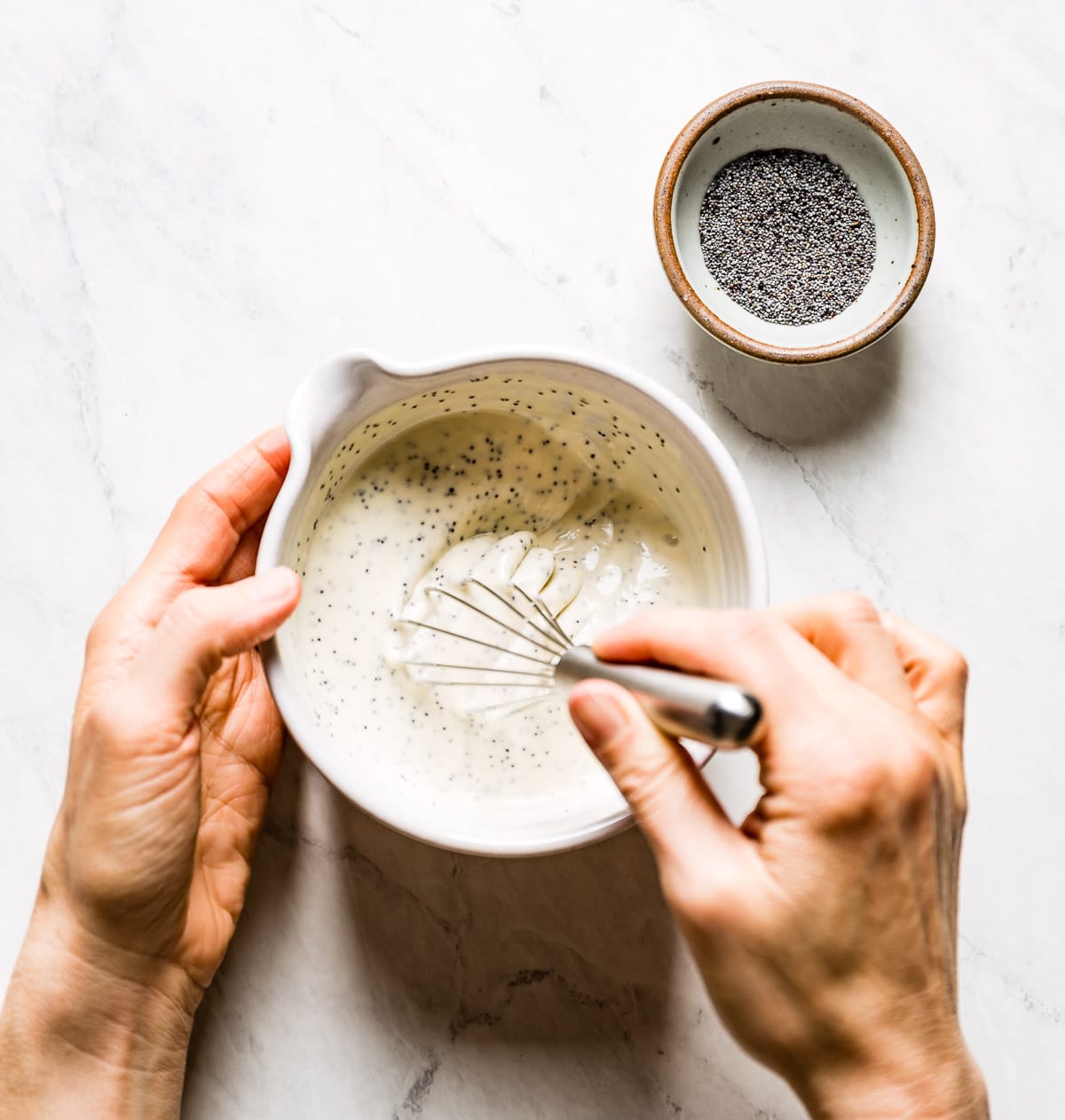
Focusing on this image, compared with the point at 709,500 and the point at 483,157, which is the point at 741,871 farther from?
the point at 483,157

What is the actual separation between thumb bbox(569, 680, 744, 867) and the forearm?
1.41 ft

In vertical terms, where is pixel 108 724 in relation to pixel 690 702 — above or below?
below

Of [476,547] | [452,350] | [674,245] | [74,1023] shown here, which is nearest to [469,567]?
[476,547]

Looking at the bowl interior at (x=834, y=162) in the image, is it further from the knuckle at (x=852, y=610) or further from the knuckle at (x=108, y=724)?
the knuckle at (x=108, y=724)

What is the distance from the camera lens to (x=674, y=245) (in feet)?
2.86

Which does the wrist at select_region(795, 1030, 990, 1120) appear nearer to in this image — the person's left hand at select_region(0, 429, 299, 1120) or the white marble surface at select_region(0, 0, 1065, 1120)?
the white marble surface at select_region(0, 0, 1065, 1120)

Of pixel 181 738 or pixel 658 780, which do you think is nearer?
pixel 658 780

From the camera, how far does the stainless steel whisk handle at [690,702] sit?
1.60ft

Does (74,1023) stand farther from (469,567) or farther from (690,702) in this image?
(690,702)

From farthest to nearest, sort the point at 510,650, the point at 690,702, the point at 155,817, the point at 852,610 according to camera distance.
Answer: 1. the point at 510,650
2. the point at 155,817
3. the point at 852,610
4. the point at 690,702

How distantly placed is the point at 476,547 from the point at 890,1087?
0.48m

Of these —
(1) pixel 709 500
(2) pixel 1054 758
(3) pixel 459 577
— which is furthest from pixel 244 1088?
(2) pixel 1054 758

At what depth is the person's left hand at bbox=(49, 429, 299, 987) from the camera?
70 centimetres

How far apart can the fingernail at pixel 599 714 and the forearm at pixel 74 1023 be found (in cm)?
42
